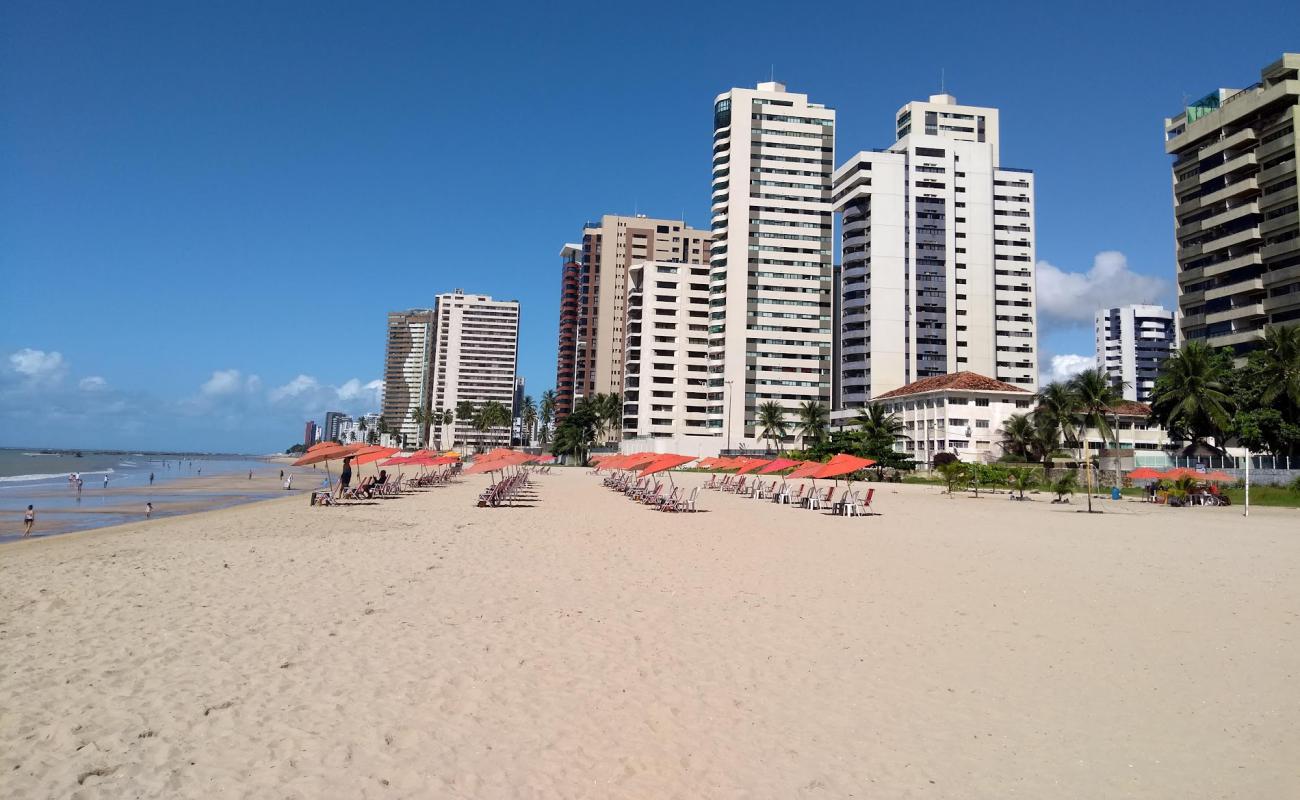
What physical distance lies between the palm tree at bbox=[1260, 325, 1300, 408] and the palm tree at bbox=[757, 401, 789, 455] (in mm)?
40790

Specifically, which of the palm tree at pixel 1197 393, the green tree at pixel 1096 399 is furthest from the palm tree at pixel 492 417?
the palm tree at pixel 1197 393

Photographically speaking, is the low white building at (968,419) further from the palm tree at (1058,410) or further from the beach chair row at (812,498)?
the beach chair row at (812,498)

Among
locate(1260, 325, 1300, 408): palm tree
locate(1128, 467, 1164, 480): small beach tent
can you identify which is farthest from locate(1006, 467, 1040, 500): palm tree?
locate(1260, 325, 1300, 408): palm tree

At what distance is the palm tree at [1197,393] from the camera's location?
1941 inches

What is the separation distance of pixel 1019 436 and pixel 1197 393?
12838 millimetres

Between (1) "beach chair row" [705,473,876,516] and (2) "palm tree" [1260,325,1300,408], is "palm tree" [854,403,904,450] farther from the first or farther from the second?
(2) "palm tree" [1260,325,1300,408]

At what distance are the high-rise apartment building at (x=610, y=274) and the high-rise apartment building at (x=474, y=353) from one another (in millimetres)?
44073

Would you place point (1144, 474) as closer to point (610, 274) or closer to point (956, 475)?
point (956, 475)

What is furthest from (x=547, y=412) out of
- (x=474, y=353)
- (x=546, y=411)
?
(x=474, y=353)

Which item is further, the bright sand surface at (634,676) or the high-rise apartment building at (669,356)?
the high-rise apartment building at (669,356)

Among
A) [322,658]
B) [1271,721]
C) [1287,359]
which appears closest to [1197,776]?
[1271,721]

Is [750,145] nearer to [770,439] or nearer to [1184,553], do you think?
[770,439]

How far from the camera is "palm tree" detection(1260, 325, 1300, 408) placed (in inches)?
1757

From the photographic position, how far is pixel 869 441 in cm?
5378
